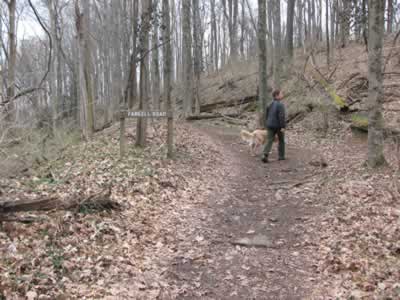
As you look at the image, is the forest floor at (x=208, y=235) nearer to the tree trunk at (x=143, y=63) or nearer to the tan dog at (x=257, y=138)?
the tree trunk at (x=143, y=63)

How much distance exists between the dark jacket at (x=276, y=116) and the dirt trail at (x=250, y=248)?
5.09 feet

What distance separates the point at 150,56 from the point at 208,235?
70.9 feet

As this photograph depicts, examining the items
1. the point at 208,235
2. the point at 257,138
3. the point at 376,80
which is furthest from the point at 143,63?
the point at 208,235

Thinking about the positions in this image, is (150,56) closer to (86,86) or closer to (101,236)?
(86,86)

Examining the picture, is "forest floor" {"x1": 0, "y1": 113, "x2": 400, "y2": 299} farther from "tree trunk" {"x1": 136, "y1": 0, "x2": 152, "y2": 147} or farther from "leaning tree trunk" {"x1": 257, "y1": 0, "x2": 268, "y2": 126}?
"leaning tree trunk" {"x1": 257, "y1": 0, "x2": 268, "y2": 126}

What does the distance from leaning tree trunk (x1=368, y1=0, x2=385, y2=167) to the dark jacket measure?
2.81 meters

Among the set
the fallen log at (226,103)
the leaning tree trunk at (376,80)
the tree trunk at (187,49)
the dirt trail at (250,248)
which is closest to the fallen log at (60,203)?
the dirt trail at (250,248)

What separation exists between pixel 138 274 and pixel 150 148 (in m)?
6.58

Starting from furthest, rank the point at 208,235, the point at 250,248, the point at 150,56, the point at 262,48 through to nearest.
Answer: the point at 150,56 < the point at 262,48 < the point at 208,235 < the point at 250,248

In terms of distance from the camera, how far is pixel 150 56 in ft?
82.8

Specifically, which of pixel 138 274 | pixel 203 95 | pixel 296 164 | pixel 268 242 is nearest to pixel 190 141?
pixel 296 164

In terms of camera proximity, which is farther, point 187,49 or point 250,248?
point 187,49

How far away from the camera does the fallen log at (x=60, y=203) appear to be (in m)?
4.88

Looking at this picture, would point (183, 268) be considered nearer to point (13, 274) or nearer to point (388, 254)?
point (13, 274)
